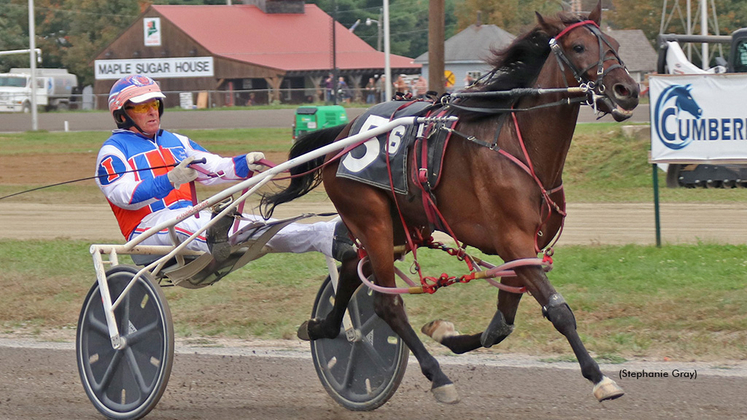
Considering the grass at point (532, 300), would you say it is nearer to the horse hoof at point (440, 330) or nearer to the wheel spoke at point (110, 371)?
the horse hoof at point (440, 330)

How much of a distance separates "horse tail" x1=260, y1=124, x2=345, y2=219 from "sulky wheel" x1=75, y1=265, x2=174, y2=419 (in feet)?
2.47

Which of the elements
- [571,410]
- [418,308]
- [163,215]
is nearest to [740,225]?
[418,308]

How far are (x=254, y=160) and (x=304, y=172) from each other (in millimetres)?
272

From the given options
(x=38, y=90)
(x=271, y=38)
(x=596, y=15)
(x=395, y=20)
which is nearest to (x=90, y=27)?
(x=271, y=38)

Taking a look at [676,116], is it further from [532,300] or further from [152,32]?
[152,32]

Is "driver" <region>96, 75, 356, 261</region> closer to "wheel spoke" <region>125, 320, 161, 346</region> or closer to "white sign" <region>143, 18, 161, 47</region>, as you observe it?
"wheel spoke" <region>125, 320, 161, 346</region>

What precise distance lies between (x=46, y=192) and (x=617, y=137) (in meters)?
9.17

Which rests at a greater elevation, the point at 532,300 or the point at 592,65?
the point at 592,65

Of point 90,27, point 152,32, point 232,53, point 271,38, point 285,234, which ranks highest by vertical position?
point 90,27

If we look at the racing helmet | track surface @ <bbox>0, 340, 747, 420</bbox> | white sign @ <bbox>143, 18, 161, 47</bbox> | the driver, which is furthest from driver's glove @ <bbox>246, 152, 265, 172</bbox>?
white sign @ <bbox>143, 18, 161, 47</bbox>

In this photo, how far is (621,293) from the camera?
245 inches

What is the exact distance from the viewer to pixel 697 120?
25.7 ft

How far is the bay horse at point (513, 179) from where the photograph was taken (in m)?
3.55

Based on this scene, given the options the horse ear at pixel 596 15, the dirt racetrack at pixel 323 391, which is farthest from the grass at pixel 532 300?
the horse ear at pixel 596 15
